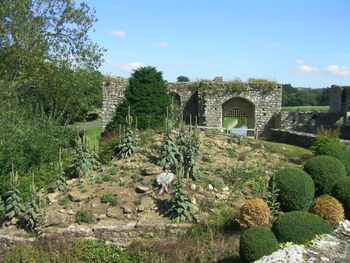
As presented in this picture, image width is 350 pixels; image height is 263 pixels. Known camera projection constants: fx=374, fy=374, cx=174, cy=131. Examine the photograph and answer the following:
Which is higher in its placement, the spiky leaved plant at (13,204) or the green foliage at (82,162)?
the green foliage at (82,162)

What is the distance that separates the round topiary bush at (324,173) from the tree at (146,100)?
7132 millimetres

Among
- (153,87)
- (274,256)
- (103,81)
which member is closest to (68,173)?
(153,87)

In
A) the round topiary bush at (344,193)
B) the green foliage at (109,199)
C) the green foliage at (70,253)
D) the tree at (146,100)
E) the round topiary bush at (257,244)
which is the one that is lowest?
the green foliage at (70,253)

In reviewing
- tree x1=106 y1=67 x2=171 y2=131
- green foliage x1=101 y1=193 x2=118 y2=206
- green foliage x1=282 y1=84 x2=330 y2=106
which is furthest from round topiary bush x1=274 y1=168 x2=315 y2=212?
green foliage x1=282 y1=84 x2=330 y2=106

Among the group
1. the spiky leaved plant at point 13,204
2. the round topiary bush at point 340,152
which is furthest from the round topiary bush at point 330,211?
the spiky leaved plant at point 13,204

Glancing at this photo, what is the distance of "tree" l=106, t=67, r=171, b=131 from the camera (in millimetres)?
15341

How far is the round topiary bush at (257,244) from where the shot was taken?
227 inches

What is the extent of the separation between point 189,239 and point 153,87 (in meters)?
10.3

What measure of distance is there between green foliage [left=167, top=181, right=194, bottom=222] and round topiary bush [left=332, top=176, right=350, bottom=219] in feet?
10.7

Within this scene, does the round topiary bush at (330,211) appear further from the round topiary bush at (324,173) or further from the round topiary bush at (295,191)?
the round topiary bush at (324,173)

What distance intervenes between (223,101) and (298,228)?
653 inches

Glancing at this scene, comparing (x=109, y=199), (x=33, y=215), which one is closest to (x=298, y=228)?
(x=109, y=199)

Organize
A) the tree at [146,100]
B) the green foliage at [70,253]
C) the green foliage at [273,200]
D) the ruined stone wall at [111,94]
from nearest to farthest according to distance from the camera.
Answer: the green foliage at [70,253] → the green foliage at [273,200] → the tree at [146,100] → the ruined stone wall at [111,94]

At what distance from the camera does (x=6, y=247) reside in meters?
7.98
